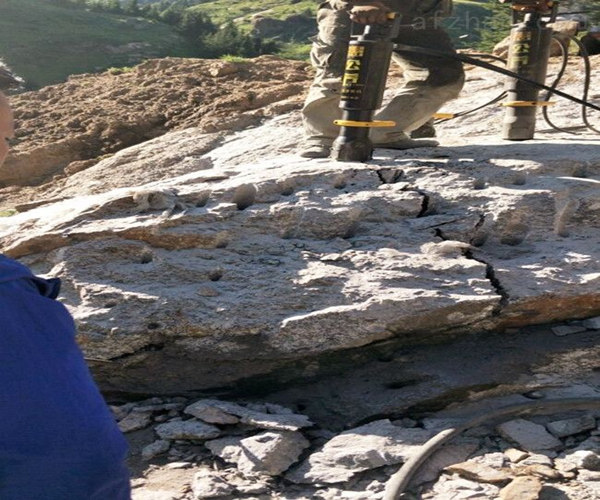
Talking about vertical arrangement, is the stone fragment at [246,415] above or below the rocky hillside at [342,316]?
below

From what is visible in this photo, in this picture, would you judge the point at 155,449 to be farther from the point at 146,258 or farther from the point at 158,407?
the point at 146,258

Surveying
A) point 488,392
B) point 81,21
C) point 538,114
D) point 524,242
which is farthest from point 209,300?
point 81,21

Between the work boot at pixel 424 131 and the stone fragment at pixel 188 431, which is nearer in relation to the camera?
the stone fragment at pixel 188 431

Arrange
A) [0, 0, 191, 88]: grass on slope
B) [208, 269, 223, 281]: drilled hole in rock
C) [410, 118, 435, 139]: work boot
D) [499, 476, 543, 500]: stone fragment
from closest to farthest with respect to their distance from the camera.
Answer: [499, 476, 543, 500]: stone fragment → [208, 269, 223, 281]: drilled hole in rock → [410, 118, 435, 139]: work boot → [0, 0, 191, 88]: grass on slope

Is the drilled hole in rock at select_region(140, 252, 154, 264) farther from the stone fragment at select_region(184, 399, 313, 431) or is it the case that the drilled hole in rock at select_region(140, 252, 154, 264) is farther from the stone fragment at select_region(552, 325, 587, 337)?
the stone fragment at select_region(552, 325, 587, 337)

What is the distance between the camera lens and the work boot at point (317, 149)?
4.24m

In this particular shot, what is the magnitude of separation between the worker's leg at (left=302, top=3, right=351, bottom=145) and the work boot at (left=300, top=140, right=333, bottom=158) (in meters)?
0.01

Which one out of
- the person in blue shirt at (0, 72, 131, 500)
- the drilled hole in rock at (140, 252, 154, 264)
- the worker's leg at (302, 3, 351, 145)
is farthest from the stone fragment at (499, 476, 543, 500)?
the worker's leg at (302, 3, 351, 145)

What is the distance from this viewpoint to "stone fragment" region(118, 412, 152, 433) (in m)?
2.87

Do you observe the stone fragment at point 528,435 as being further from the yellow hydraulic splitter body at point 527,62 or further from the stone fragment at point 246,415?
the yellow hydraulic splitter body at point 527,62

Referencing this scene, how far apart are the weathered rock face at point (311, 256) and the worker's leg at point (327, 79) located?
1.14 ft

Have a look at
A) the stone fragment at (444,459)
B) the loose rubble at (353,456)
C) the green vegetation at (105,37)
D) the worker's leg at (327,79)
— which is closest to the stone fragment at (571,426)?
the loose rubble at (353,456)

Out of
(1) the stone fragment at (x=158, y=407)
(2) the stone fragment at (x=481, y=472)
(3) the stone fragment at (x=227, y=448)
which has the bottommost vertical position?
(1) the stone fragment at (x=158, y=407)

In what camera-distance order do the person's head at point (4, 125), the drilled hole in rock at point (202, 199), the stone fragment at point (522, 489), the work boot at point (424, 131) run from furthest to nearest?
the work boot at point (424, 131) → the drilled hole in rock at point (202, 199) → the stone fragment at point (522, 489) → the person's head at point (4, 125)
